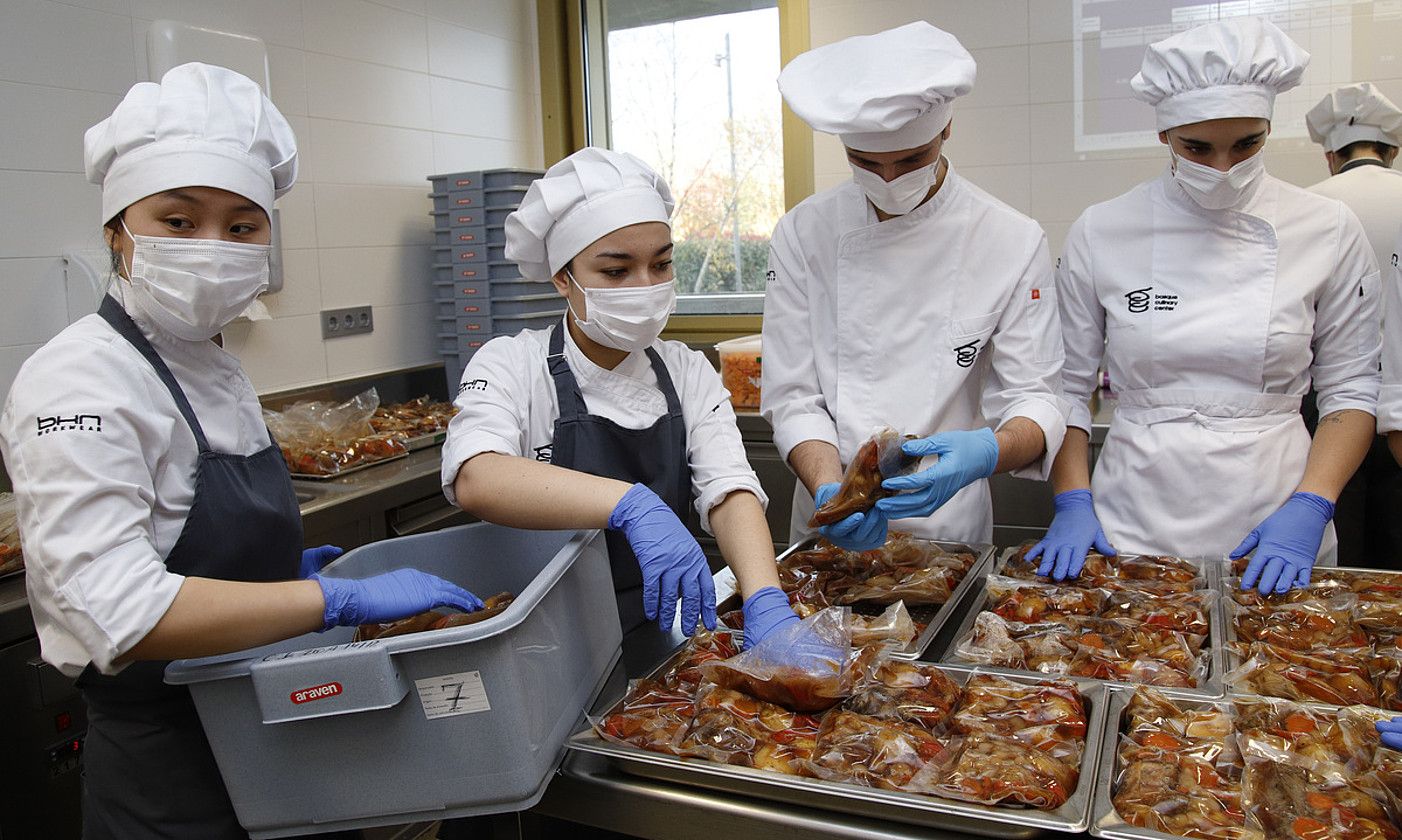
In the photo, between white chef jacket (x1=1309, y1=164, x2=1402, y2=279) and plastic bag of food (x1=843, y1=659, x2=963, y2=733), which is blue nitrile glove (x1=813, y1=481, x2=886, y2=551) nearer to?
plastic bag of food (x1=843, y1=659, x2=963, y2=733)

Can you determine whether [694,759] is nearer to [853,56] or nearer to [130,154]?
[130,154]

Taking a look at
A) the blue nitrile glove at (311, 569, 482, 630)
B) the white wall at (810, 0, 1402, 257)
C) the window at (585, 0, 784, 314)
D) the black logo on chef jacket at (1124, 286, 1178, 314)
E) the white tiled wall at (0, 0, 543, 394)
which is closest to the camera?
the blue nitrile glove at (311, 569, 482, 630)

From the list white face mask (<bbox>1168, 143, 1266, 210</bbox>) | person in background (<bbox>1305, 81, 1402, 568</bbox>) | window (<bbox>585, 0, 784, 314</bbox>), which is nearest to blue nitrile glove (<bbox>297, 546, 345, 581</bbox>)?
white face mask (<bbox>1168, 143, 1266, 210</bbox>)

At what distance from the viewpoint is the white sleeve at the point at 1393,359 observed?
1966mm

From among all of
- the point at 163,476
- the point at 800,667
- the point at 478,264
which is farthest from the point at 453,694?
the point at 478,264

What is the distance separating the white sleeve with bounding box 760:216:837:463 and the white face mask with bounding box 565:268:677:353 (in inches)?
23.2

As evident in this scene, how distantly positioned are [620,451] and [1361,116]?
2.86 meters

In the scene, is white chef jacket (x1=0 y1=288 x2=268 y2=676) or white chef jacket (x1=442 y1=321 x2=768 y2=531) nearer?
white chef jacket (x1=0 y1=288 x2=268 y2=676)

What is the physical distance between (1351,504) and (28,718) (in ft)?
11.6

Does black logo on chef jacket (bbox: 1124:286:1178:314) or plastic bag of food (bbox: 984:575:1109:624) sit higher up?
black logo on chef jacket (bbox: 1124:286:1178:314)

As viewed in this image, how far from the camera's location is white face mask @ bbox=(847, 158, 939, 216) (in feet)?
6.80

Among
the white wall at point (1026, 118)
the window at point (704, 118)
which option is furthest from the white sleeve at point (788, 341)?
the window at point (704, 118)

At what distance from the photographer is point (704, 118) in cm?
459

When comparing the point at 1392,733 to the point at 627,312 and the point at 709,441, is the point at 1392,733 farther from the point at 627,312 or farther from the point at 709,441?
the point at 627,312
